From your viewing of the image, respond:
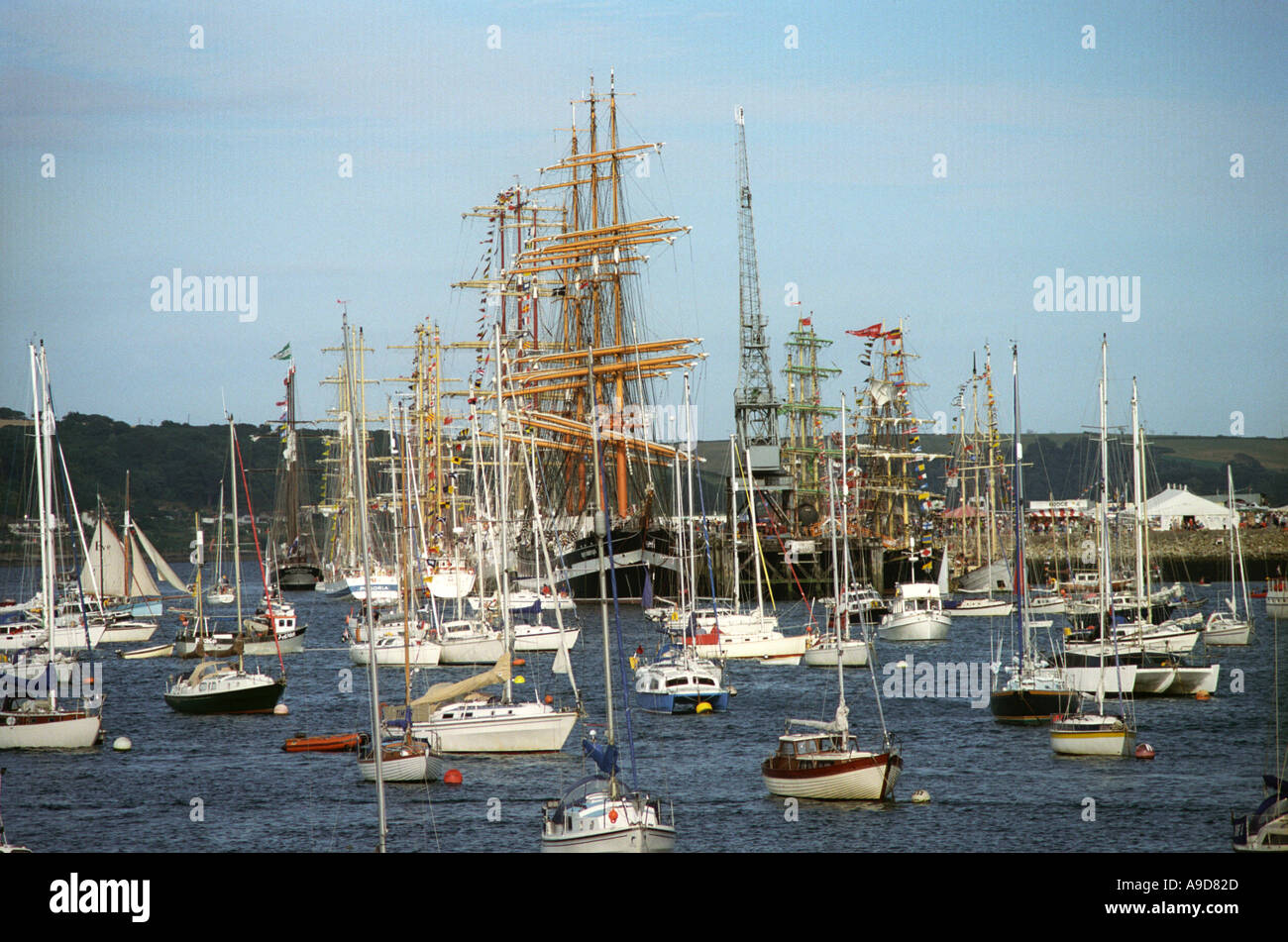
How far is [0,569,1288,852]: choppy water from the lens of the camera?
26.6m

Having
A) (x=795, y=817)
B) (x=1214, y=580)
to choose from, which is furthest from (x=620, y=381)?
(x=795, y=817)

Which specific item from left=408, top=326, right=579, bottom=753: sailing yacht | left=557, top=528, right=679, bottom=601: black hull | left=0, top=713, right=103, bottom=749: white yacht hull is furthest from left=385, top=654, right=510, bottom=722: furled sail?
left=557, top=528, right=679, bottom=601: black hull

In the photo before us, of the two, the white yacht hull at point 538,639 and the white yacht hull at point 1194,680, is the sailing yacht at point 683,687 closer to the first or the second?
the white yacht hull at point 538,639

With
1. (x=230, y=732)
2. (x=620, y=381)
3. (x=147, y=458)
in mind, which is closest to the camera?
(x=230, y=732)

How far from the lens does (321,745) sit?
37.9m

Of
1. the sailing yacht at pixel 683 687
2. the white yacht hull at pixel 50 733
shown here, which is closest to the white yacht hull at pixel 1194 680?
the sailing yacht at pixel 683 687

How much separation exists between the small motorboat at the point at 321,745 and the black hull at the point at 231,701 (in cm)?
660

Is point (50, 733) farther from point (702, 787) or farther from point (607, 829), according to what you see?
point (607, 829)

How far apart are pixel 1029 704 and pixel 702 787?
41.8 feet

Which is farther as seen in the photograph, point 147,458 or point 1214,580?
point 147,458
